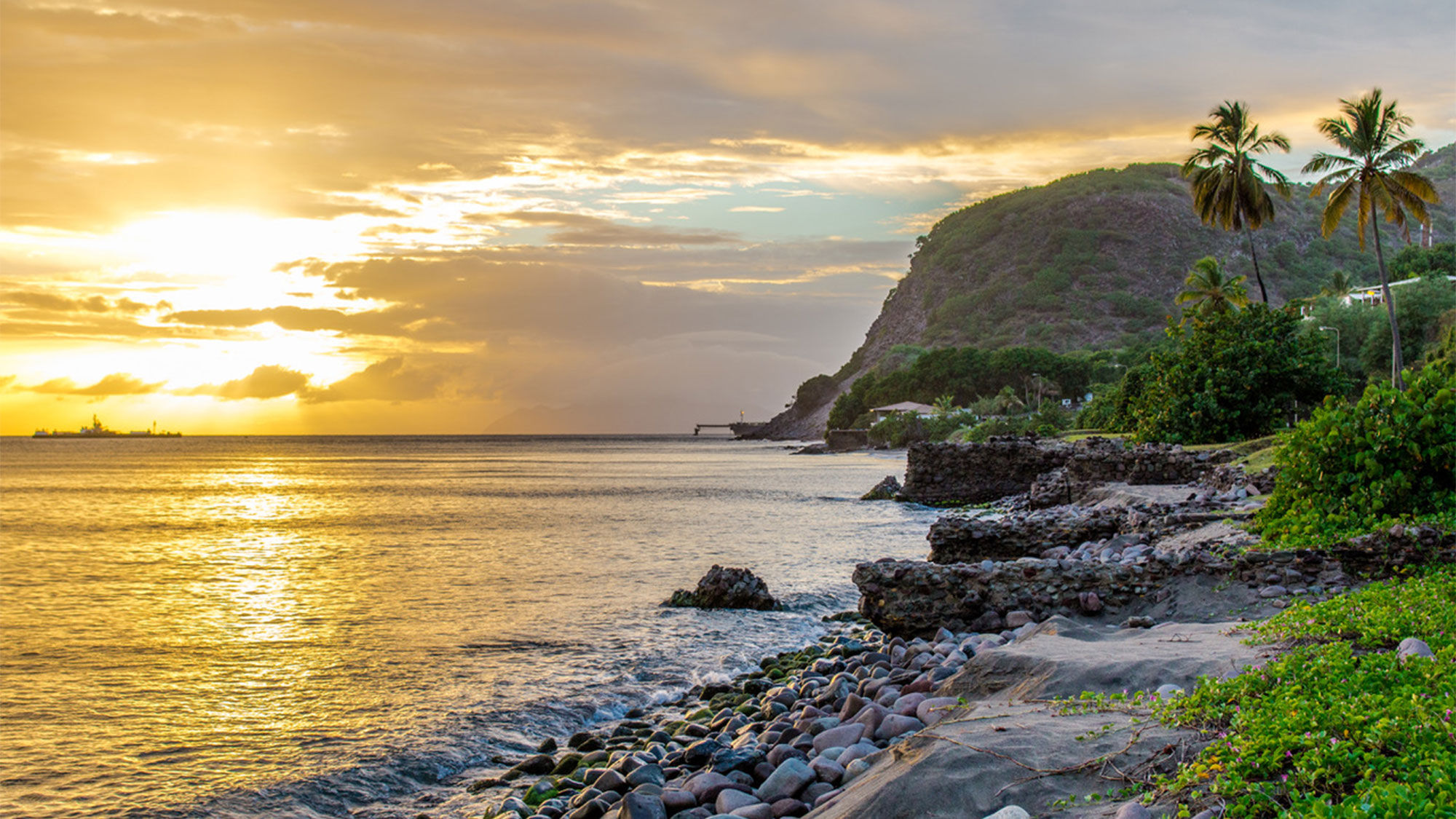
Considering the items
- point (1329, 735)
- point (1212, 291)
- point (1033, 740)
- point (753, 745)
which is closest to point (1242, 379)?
point (1212, 291)

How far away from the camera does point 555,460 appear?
10525 centimetres

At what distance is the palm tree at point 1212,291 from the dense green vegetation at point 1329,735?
48970 mm

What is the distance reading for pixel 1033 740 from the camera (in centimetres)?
527

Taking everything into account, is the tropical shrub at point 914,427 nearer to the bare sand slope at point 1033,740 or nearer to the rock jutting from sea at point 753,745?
the rock jutting from sea at point 753,745

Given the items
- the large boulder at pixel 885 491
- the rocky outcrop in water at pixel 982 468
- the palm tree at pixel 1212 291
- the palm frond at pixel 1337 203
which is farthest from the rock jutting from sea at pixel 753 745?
the palm tree at pixel 1212 291

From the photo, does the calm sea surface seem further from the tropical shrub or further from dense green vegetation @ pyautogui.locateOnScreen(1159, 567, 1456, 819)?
the tropical shrub

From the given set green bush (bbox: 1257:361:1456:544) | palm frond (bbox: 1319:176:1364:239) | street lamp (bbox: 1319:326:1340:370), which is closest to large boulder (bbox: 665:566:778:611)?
green bush (bbox: 1257:361:1456:544)

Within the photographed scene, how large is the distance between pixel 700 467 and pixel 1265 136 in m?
49.6

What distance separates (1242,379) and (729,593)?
2156 centimetres

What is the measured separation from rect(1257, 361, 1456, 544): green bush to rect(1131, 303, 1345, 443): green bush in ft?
→ 59.2

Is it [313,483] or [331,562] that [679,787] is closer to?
[331,562]

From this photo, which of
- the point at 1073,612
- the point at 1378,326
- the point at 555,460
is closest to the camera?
the point at 1073,612

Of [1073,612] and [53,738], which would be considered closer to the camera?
[53,738]

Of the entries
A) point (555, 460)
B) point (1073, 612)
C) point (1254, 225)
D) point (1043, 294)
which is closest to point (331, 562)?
point (1073, 612)
